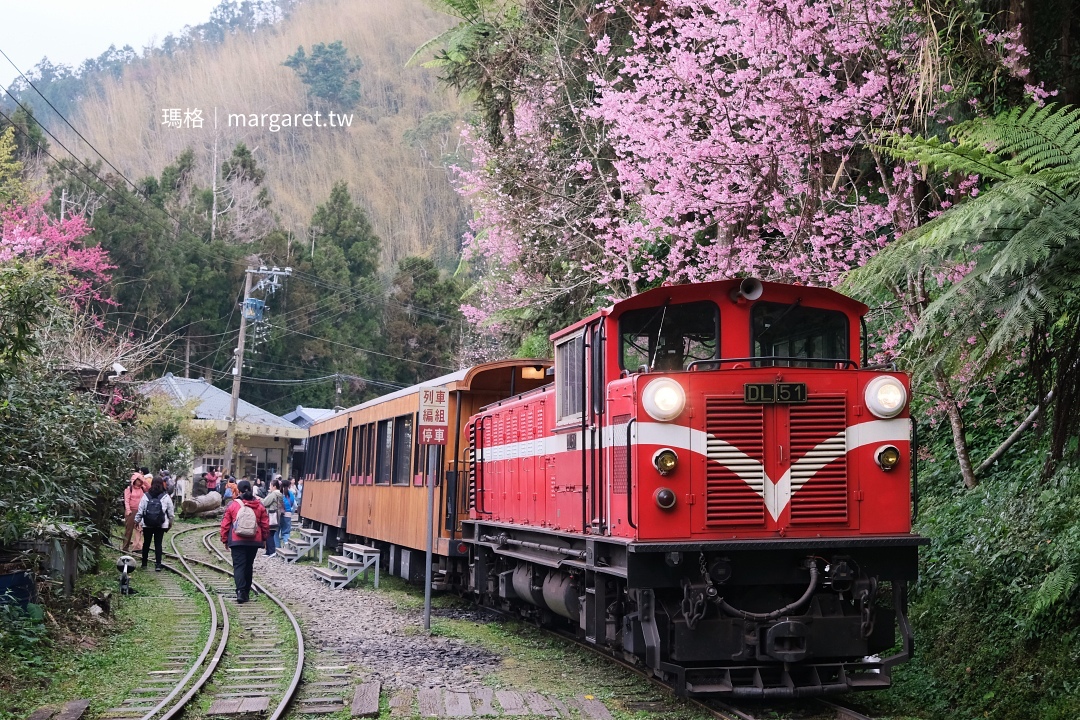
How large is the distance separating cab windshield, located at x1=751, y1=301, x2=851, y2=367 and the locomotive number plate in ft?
1.17

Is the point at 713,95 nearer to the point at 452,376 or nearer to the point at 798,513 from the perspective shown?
the point at 452,376

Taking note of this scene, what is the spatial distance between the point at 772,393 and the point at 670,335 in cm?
91

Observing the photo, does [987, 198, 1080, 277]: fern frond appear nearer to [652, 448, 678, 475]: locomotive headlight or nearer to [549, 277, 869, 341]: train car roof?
[549, 277, 869, 341]: train car roof

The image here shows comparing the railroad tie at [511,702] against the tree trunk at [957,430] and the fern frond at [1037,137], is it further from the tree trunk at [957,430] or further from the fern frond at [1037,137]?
the fern frond at [1037,137]

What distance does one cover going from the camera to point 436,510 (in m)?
14.8

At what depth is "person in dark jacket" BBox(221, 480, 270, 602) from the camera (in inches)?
576

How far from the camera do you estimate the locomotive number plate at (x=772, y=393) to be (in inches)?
299

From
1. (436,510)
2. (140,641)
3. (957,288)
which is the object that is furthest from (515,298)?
(957,288)

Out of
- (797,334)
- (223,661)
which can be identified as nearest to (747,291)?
(797,334)

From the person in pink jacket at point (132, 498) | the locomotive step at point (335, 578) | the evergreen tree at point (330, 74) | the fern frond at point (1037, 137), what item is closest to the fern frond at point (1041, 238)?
the fern frond at point (1037, 137)

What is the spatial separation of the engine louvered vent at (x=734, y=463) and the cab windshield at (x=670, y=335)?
539mm

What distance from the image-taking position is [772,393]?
762 cm

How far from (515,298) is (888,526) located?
12284 mm

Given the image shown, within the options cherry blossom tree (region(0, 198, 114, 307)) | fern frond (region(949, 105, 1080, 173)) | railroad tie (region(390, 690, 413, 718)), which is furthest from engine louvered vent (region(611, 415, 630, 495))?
cherry blossom tree (region(0, 198, 114, 307))
